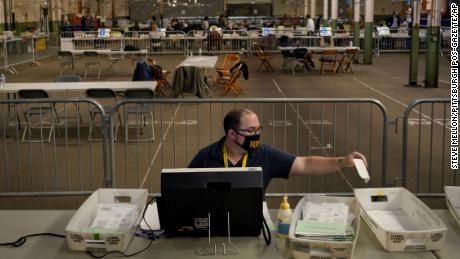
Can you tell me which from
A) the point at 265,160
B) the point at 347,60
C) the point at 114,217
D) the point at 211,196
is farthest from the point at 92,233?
the point at 347,60

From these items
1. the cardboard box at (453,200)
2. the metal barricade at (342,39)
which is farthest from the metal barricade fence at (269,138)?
the metal barricade at (342,39)

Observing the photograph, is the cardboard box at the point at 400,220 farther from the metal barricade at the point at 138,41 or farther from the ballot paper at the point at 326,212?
the metal barricade at the point at 138,41

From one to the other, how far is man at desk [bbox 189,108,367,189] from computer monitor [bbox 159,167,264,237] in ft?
2.67

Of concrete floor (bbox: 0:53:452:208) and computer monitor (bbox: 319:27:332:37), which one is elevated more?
computer monitor (bbox: 319:27:332:37)

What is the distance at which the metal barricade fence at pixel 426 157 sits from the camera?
6062 mm

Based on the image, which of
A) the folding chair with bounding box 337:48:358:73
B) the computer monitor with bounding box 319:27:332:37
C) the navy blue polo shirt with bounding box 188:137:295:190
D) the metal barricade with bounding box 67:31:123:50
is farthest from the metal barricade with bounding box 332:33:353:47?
the navy blue polo shirt with bounding box 188:137:295:190

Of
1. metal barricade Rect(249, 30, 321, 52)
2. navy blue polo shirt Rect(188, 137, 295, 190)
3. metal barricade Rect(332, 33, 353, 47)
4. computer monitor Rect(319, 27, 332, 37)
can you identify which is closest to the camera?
navy blue polo shirt Rect(188, 137, 295, 190)

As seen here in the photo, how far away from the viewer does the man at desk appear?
4219 mm

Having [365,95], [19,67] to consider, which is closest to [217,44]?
[19,67]

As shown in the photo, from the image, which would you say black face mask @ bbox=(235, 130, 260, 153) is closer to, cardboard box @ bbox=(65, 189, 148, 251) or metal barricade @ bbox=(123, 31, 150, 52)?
cardboard box @ bbox=(65, 189, 148, 251)

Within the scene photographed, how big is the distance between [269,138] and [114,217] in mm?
6525

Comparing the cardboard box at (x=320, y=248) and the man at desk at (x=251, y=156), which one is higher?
the man at desk at (x=251, y=156)

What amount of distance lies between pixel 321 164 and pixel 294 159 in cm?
22

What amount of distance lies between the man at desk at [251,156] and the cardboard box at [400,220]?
0.98 ft
